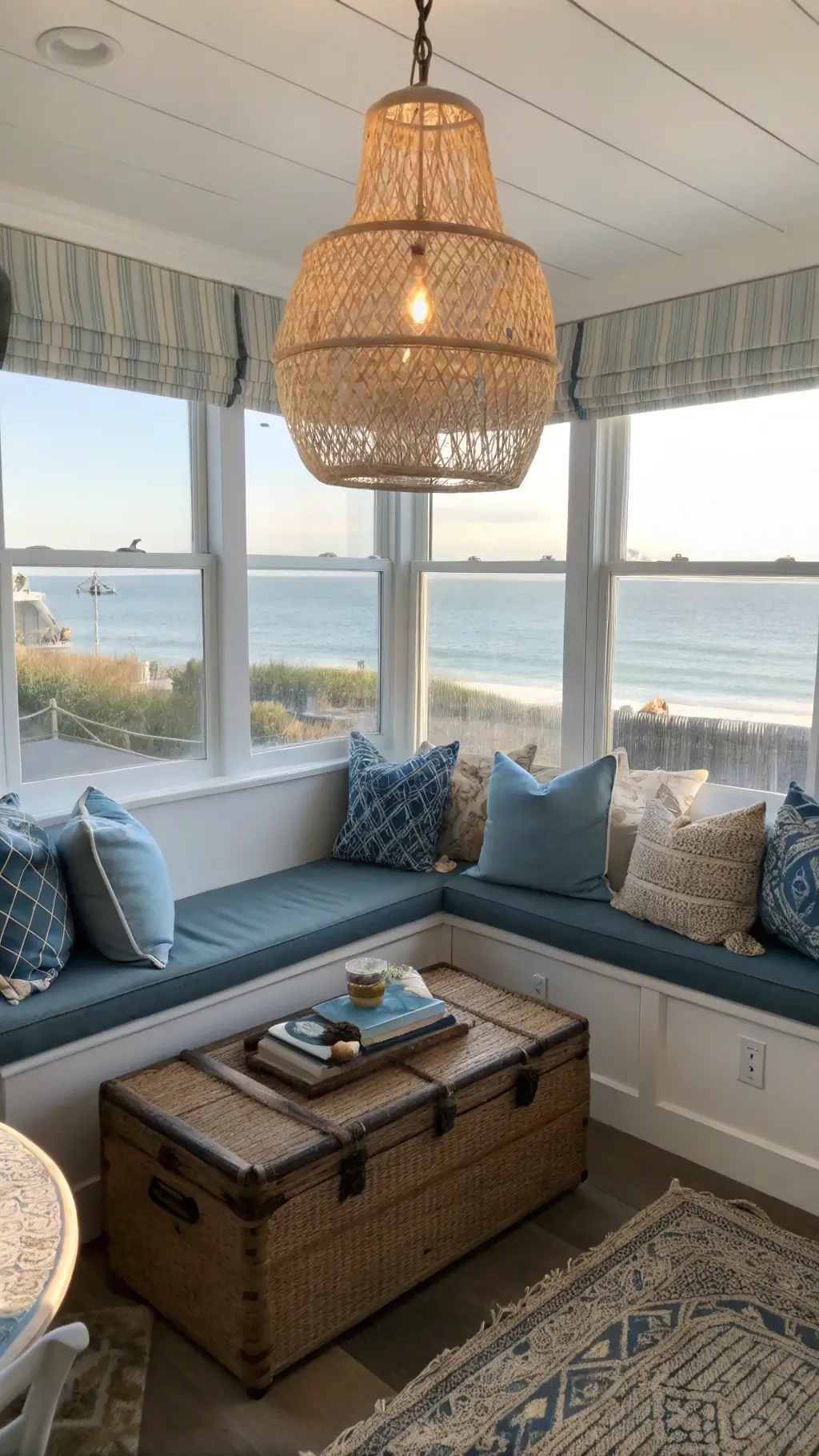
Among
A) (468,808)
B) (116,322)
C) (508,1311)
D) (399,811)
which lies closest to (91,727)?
(399,811)

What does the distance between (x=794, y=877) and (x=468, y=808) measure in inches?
45.6

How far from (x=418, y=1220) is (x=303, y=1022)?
487 millimetres

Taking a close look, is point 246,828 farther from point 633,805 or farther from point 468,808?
point 633,805

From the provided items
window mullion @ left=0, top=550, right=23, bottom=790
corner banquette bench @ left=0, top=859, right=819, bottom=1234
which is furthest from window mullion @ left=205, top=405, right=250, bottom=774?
window mullion @ left=0, top=550, right=23, bottom=790

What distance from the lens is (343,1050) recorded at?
2.21 m

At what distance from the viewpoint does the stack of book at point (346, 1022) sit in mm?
2219

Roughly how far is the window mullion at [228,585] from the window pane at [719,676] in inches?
49.2

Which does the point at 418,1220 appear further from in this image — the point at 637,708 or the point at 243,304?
the point at 243,304

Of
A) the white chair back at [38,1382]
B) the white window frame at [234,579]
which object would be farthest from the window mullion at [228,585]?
the white chair back at [38,1382]

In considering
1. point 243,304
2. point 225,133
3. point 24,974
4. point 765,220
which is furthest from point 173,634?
point 765,220

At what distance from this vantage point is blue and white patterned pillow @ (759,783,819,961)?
2.53 m

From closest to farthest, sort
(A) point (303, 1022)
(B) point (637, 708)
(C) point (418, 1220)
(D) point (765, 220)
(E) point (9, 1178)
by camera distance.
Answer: (E) point (9, 1178)
(C) point (418, 1220)
(A) point (303, 1022)
(D) point (765, 220)
(B) point (637, 708)

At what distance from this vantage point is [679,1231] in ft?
7.72

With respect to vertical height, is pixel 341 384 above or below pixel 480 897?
above
